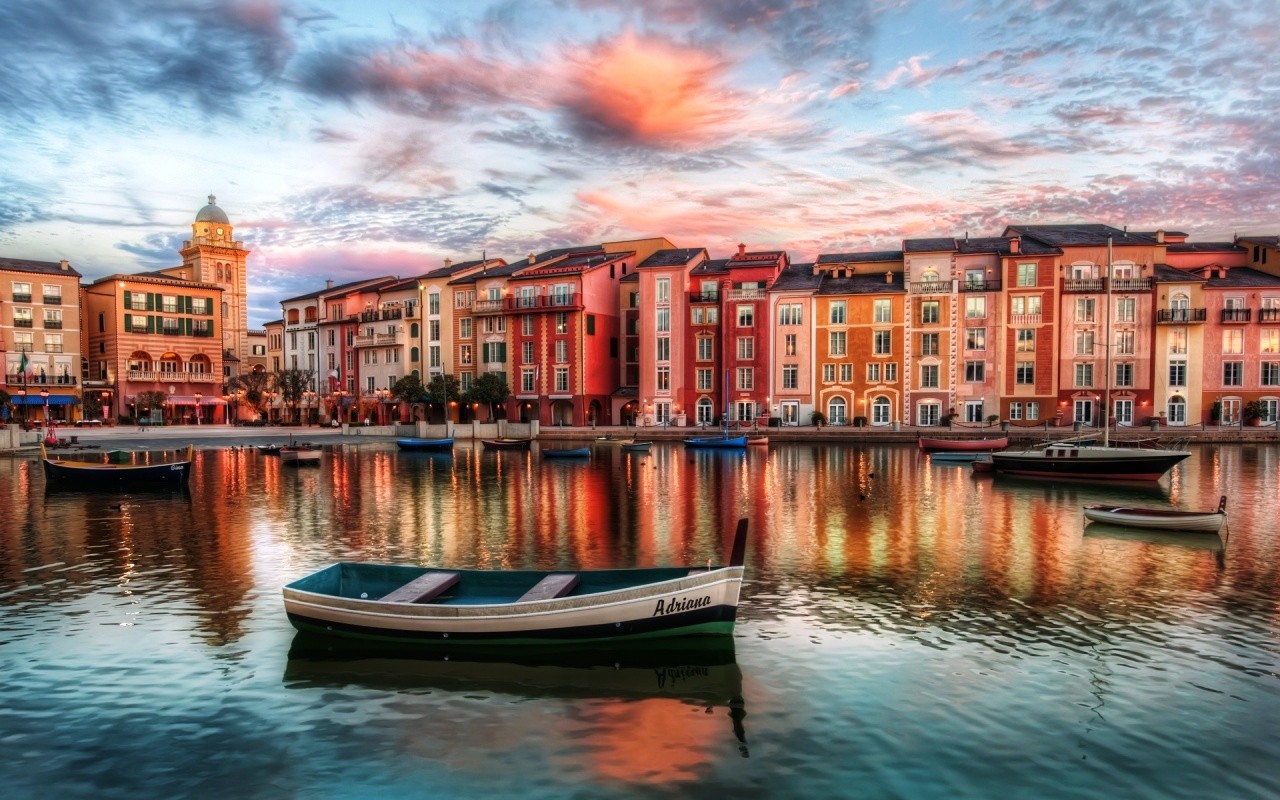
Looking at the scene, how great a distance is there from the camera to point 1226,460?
5294 cm

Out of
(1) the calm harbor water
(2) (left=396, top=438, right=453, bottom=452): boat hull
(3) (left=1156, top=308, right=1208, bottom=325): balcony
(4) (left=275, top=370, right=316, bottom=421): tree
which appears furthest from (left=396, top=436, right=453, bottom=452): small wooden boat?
(3) (left=1156, top=308, right=1208, bottom=325): balcony

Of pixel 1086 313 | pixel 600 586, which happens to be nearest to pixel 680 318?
pixel 1086 313

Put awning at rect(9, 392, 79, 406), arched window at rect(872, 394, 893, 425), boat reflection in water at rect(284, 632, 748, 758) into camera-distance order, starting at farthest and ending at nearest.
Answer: awning at rect(9, 392, 79, 406) < arched window at rect(872, 394, 893, 425) < boat reflection in water at rect(284, 632, 748, 758)

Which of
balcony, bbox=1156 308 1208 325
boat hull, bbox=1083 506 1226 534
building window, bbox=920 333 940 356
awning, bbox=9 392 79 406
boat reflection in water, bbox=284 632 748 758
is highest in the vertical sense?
balcony, bbox=1156 308 1208 325

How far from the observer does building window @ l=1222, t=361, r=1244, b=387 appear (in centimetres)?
7219

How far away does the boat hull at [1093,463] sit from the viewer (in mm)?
40875

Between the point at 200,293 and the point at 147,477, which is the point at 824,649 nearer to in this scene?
the point at 147,477

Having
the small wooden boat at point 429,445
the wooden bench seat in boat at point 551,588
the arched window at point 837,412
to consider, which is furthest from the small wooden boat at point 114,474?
the arched window at point 837,412

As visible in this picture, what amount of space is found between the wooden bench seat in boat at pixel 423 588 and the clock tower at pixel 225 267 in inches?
4415

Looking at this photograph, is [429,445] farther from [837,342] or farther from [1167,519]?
[1167,519]

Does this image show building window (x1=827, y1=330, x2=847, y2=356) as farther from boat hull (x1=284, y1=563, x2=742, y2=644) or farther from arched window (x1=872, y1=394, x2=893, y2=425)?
boat hull (x1=284, y1=563, x2=742, y2=644)

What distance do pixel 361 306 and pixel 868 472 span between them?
76.1 meters

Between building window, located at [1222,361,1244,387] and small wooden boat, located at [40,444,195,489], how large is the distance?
262 feet

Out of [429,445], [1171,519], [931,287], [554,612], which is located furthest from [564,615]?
[931,287]
